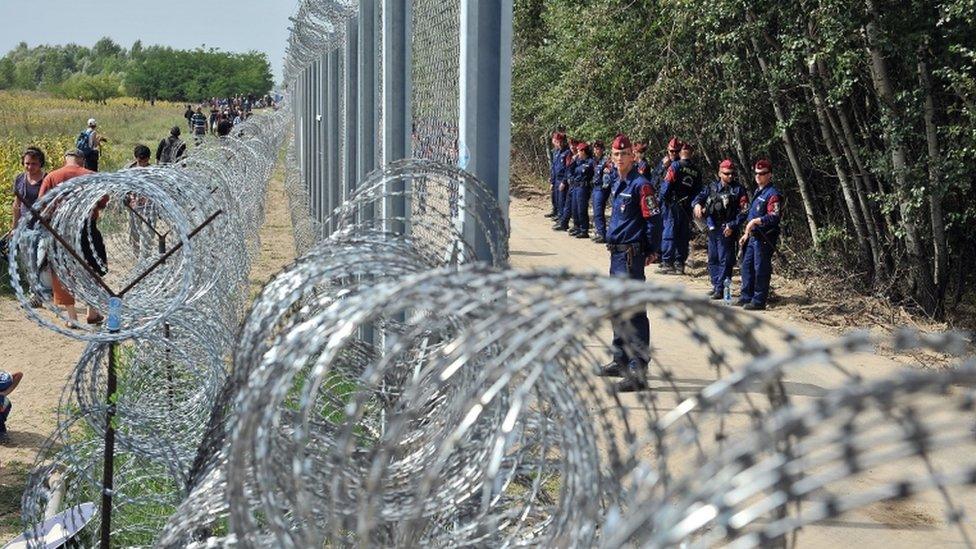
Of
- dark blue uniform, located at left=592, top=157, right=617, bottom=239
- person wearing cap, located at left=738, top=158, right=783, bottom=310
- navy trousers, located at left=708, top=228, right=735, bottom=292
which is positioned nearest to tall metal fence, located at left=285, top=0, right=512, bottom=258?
person wearing cap, located at left=738, top=158, right=783, bottom=310

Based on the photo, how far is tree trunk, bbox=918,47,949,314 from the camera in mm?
10625

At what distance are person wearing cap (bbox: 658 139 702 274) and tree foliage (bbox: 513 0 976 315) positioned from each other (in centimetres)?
54

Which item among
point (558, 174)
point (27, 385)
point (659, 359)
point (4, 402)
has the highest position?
point (558, 174)

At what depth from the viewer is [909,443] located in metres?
1.39

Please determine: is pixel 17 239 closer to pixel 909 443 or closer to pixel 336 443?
pixel 336 443

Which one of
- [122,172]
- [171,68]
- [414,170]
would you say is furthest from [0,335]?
[171,68]

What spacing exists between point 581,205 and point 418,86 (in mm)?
12444

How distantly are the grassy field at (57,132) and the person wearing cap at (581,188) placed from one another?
8900 mm

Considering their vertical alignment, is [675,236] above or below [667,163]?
below

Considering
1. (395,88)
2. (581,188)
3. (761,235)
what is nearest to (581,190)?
(581,188)

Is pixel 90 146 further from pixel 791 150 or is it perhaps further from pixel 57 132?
pixel 57 132

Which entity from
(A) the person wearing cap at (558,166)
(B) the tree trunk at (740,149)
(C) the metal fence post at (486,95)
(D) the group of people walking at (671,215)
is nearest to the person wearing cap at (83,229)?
(D) the group of people walking at (671,215)

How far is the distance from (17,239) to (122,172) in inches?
24.4

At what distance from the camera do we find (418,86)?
7.82 m
